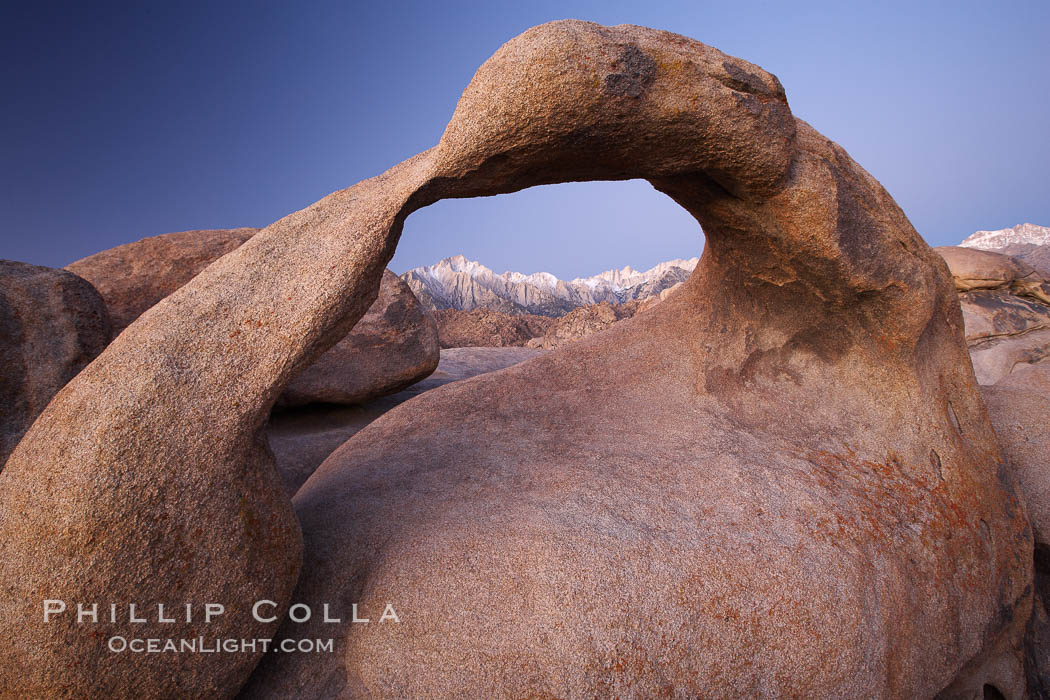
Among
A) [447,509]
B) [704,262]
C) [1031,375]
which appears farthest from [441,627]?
[1031,375]

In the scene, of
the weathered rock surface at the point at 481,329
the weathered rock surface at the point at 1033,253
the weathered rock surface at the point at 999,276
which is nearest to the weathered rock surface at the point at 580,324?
the weathered rock surface at the point at 481,329

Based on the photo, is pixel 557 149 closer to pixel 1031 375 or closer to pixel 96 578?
pixel 96 578

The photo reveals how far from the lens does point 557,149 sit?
1758mm

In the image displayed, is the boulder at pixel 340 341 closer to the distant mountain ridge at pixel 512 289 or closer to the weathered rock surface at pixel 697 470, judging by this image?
the weathered rock surface at pixel 697 470

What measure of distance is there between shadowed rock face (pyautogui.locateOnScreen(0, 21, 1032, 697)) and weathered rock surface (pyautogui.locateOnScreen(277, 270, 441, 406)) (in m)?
Result: 1.30

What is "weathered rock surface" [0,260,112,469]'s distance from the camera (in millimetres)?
2088

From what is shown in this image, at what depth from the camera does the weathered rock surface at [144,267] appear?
10.1 feet

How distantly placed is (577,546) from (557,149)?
120 cm

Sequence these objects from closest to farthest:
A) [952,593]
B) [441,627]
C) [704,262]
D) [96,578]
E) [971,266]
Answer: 1. [96,578]
2. [441,627]
3. [952,593]
4. [704,262]
5. [971,266]

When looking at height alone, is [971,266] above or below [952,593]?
above

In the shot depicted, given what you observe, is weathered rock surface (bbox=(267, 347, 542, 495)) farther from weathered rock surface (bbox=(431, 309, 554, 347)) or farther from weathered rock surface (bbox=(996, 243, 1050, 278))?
weathered rock surface (bbox=(996, 243, 1050, 278))

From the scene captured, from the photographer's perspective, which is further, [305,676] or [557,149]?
[557,149]

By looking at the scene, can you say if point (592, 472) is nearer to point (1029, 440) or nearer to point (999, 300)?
point (1029, 440)

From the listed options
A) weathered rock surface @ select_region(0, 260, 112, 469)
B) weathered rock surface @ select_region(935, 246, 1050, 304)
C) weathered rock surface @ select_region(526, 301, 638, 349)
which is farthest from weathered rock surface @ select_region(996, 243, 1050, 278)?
weathered rock surface @ select_region(0, 260, 112, 469)
